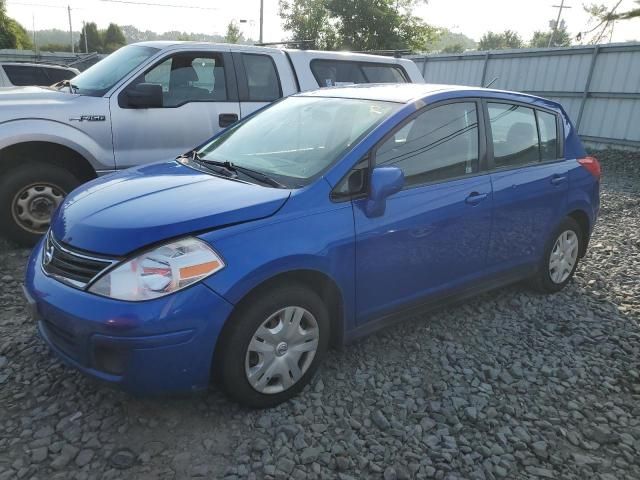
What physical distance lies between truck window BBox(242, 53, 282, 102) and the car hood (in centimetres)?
291

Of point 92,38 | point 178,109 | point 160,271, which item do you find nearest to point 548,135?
point 160,271

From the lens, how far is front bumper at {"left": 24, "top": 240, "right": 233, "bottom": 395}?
2.22 metres

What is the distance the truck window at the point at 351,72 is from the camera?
20.1 feet

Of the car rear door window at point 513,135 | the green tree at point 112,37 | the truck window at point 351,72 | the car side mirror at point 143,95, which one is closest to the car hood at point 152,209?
the car rear door window at point 513,135

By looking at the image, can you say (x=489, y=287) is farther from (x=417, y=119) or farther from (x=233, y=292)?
(x=233, y=292)

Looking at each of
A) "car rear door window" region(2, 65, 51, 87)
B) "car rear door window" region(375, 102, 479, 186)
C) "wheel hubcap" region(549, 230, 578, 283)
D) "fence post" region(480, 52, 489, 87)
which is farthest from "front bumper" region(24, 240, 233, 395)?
"fence post" region(480, 52, 489, 87)

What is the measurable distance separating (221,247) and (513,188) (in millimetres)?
2303

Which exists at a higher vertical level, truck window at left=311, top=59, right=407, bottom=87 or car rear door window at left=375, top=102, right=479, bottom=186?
truck window at left=311, top=59, right=407, bottom=87

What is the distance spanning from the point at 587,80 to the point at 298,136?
453 inches

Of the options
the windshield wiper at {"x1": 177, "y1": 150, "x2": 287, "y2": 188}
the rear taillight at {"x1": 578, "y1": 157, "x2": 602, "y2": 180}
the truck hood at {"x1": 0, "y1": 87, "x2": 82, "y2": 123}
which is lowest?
the rear taillight at {"x1": 578, "y1": 157, "x2": 602, "y2": 180}

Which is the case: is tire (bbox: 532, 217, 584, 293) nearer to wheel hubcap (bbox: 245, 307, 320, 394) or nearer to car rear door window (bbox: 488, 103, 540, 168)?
car rear door window (bbox: 488, 103, 540, 168)

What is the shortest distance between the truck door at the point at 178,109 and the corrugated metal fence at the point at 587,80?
6.96 metres

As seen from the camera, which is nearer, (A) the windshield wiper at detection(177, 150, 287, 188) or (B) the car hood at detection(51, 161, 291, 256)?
(B) the car hood at detection(51, 161, 291, 256)

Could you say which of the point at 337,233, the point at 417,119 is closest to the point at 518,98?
the point at 417,119
